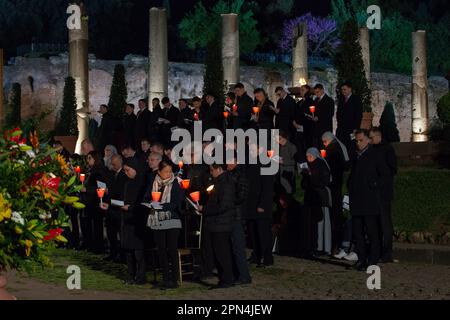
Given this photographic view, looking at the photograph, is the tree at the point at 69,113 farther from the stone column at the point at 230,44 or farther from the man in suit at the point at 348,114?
the man in suit at the point at 348,114

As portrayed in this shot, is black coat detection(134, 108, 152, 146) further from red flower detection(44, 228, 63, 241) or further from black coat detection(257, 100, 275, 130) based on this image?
red flower detection(44, 228, 63, 241)

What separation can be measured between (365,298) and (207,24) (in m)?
60.2

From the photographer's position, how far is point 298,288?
1288cm

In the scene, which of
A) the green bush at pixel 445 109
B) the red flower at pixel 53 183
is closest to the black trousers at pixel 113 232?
the red flower at pixel 53 183

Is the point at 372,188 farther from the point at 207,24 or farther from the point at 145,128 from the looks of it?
the point at 207,24

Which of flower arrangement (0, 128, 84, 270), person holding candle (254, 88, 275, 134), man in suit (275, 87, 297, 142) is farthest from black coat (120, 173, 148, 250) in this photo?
man in suit (275, 87, 297, 142)

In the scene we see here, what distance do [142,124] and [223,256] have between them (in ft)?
39.2

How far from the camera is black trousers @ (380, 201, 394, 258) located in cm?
1497

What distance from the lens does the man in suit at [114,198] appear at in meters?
15.0

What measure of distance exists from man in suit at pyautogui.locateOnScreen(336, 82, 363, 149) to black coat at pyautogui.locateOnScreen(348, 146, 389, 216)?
4316mm

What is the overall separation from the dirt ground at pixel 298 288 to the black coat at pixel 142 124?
1037 centimetres

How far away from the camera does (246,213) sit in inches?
600

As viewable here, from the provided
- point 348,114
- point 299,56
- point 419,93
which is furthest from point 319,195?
point 419,93

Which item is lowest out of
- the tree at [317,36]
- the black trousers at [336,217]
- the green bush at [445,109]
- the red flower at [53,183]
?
the black trousers at [336,217]
